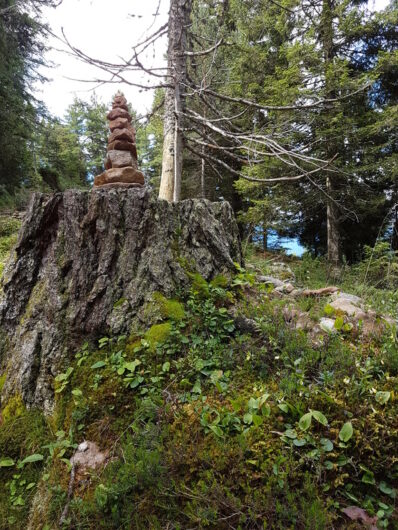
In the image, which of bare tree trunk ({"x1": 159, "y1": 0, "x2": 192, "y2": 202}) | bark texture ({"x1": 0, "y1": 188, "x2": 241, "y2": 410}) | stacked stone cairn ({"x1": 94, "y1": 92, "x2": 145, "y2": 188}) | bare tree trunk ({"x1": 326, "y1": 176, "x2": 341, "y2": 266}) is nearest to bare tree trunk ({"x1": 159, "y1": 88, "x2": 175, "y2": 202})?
bare tree trunk ({"x1": 159, "y1": 0, "x2": 192, "y2": 202})

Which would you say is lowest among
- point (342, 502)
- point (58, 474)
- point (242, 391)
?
point (58, 474)

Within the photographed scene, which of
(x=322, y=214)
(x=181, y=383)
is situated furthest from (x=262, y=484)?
(x=322, y=214)

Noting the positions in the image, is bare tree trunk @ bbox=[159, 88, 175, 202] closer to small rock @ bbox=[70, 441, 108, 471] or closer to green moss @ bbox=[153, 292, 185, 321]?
green moss @ bbox=[153, 292, 185, 321]

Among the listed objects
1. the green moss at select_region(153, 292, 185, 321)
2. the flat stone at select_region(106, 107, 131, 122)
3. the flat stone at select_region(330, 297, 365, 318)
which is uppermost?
the flat stone at select_region(106, 107, 131, 122)

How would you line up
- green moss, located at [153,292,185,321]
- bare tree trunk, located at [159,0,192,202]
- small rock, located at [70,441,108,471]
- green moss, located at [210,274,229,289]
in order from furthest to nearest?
1. bare tree trunk, located at [159,0,192,202]
2. green moss, located at [210,274,229,289]
3. green moss, located at [153,292,185,321]
4. small rock, located at [70,441,108,471]

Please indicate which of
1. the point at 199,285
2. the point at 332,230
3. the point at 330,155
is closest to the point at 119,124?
the point at 199,285

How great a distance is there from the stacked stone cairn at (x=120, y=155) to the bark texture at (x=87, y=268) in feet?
4.12

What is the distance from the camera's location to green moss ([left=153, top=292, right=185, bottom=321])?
108 inches

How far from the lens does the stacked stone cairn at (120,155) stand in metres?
4.43

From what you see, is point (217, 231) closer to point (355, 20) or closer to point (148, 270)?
point (148, 270)

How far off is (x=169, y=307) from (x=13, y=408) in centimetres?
164

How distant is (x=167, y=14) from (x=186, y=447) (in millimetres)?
6708

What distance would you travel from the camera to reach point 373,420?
5.56 ft

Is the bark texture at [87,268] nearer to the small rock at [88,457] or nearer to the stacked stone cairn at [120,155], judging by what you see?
the small rock at [88,457]
